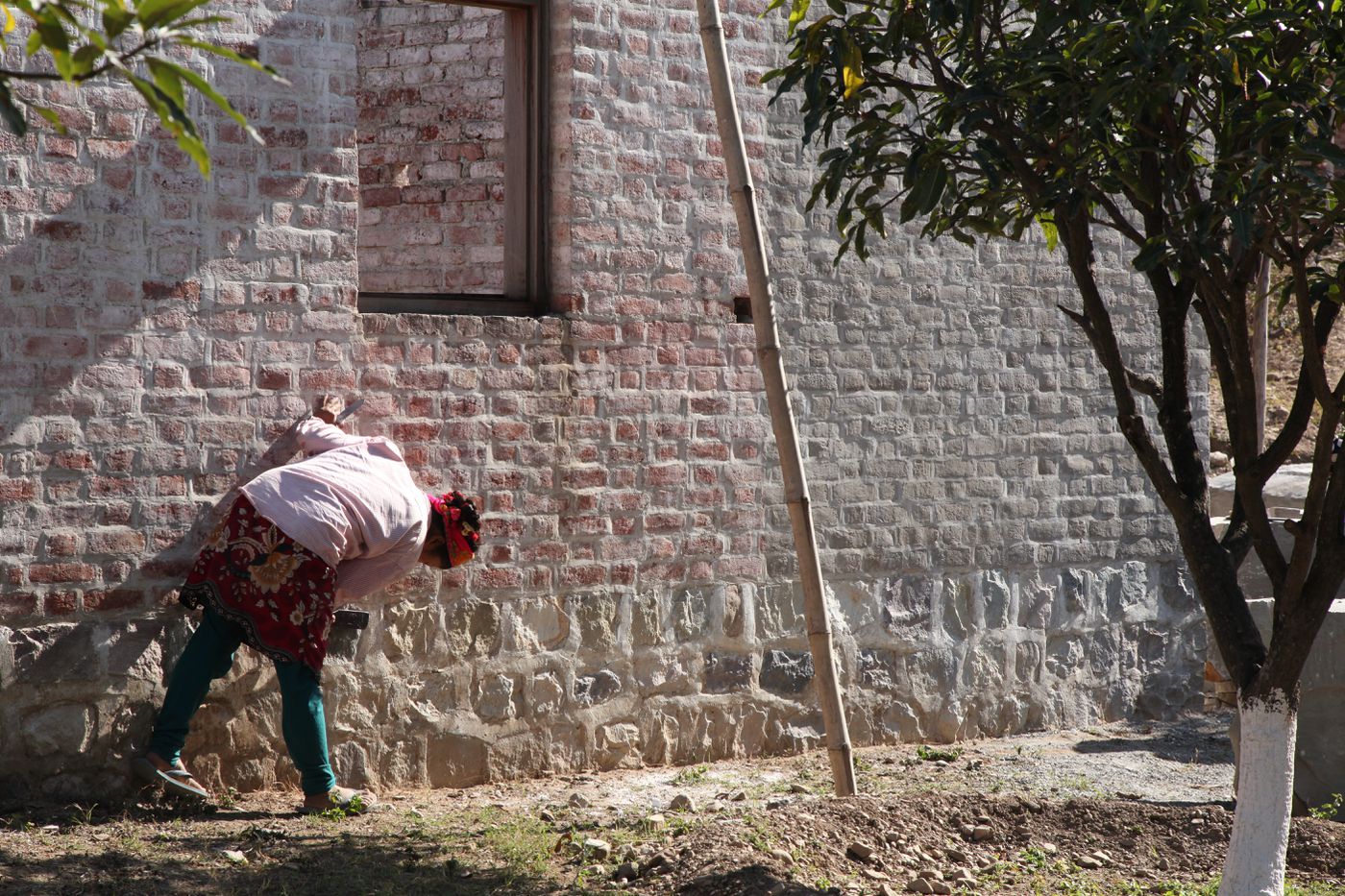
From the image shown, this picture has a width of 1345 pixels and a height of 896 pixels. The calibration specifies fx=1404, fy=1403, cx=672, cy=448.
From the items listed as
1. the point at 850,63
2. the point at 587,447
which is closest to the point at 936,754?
the point at 587,447

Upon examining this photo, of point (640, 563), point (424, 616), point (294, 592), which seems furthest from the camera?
point (640, 563)

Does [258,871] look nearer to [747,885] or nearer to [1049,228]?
[747,885]

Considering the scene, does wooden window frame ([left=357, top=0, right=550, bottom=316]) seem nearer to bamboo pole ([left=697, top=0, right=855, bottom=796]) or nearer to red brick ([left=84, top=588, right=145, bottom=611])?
bamboo pole ([left=697, top=0, right=855, bottom=796])

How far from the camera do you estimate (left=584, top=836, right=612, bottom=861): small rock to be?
14.6 ft

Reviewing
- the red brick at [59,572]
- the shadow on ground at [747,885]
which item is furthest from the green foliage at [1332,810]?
the red brick at [59,572]

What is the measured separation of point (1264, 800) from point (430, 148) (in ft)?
13.1

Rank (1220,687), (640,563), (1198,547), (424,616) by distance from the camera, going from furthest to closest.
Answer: (1220,687) < (640,563) < (424,616) < (1198,547)

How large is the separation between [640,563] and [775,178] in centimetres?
174

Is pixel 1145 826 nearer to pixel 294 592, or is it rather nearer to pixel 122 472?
pixel 294 592

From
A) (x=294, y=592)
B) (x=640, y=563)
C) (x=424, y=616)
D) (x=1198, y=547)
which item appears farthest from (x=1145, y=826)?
(x=294, y=592)

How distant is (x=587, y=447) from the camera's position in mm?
5613

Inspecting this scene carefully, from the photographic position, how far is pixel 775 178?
19.7ft

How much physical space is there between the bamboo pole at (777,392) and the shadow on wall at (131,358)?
1.34 meters

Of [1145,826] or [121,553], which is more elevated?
[121,553]
